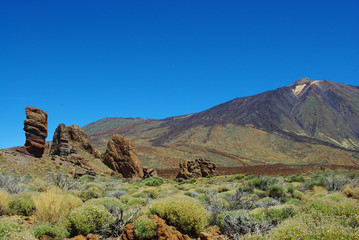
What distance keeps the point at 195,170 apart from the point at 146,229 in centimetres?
2547

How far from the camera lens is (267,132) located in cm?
9631

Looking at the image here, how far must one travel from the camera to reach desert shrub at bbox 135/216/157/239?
5.12 meters

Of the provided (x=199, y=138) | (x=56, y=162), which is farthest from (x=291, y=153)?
(x=56, y=162)

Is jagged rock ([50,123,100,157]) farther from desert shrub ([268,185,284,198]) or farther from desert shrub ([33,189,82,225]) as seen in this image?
desert shrub ([268,185,284,198])

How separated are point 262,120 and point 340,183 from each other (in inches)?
4611

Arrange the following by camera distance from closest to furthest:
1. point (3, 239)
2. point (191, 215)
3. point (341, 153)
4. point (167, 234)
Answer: point (3, 239), point (167, 234), point (191, 215), point (341, 153)

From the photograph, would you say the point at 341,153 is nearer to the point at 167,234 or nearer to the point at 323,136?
the point at 323,136

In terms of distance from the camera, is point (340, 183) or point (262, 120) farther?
point (262, 120)

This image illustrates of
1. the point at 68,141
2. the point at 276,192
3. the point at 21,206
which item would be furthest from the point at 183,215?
the point at 68,141

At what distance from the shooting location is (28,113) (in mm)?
22219

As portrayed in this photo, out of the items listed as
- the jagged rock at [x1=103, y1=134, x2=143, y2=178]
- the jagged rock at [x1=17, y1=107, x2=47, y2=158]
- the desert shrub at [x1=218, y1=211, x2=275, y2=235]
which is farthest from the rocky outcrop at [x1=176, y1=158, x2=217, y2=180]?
the desert shrub at [x1=218, y1=211, x2=275, y2=235]

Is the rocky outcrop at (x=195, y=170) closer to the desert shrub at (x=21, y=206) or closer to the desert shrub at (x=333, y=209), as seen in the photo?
the desert shrub at (x=21, y=206)

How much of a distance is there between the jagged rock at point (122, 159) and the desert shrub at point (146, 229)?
2384 centimetres

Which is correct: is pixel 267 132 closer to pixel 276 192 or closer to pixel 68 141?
pixel 68 141
